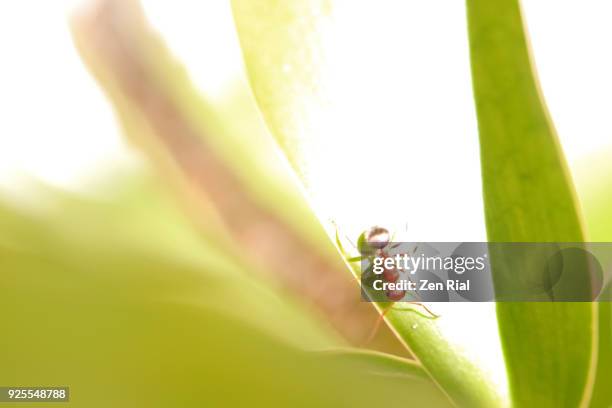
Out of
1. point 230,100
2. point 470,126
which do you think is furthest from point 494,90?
point 230,100

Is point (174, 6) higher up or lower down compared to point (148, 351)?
higher up

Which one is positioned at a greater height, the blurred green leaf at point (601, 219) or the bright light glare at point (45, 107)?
the bright light glare at point (45, 107)

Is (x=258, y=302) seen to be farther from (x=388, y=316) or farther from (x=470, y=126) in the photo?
(x=470, y=126)

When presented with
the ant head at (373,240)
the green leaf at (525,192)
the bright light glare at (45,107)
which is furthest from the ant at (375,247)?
the bright light glare at (45,107)

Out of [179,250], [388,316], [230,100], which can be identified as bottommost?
[388,316]

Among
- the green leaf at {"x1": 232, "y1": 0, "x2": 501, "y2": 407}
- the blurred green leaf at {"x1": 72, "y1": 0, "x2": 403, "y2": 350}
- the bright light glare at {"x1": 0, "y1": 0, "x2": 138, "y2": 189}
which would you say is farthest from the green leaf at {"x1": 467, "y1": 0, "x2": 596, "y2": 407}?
the bright light glare at {"x1": 0, "y1": 0, "x2": 138, "y2": 189}

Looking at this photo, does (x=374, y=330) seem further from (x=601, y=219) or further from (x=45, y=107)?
(x=45, y=107)

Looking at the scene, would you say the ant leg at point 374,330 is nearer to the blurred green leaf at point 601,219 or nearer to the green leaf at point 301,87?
the green leaf at point 301,87
